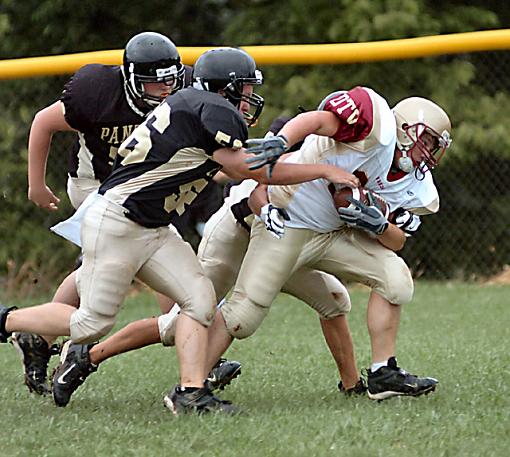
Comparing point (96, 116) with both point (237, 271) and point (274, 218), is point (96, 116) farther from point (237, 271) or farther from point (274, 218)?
point (274, 218)

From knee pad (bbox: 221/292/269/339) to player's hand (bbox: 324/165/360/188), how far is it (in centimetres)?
60

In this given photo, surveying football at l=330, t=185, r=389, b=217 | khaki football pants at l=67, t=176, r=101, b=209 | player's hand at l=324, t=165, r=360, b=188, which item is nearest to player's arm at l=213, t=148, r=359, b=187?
player's hand at l=324, t=165, r=360, b=188

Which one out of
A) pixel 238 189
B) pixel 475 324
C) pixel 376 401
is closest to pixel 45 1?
pixel 475 324

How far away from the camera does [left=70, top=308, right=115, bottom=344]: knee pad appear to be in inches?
179

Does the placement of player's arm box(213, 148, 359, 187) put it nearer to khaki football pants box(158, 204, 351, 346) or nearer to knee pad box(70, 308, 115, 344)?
khaki football pants box(158, 204, 351, 346)

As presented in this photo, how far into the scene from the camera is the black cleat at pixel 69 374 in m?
4.84

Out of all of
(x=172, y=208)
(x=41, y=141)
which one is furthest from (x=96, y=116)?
(x=172, y=208)

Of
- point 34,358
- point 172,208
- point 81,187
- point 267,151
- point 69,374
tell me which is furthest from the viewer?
point 81,187

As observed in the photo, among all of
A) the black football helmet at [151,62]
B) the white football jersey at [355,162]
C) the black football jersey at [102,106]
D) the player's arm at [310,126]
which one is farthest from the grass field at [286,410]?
the black football helmet at [151,62]

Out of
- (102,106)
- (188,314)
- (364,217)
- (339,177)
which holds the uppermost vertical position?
(339,177)

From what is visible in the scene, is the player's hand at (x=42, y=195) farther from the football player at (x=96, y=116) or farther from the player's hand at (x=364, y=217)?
the player's hand at (x=364, y=217)

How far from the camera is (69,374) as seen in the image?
4.84m

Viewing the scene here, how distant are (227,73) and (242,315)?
0.91 metres

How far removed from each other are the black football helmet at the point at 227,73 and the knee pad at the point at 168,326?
0.84 m
